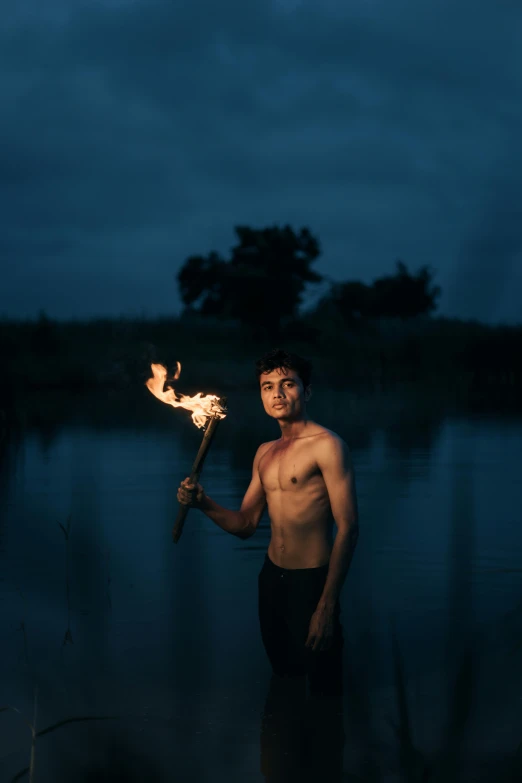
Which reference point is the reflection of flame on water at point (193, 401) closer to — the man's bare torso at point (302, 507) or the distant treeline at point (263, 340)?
the man's bare torso at point (302, 507)

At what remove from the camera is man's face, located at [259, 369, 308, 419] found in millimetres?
4445

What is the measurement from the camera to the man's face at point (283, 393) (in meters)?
4.45

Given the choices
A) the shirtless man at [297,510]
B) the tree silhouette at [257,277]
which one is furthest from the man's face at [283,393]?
the tree silhouette at [257,277]

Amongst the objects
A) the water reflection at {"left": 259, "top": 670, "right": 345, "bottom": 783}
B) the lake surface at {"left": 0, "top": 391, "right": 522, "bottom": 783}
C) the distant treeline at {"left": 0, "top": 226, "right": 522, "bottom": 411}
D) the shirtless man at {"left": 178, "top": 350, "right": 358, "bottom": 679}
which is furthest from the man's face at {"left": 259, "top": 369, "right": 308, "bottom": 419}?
the distant treeline at {"left": 0, "top": 226, "right": 522, "bottom": 411}

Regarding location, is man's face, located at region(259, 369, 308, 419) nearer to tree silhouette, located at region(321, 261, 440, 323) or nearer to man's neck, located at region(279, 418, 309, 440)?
man's neck, located at region(279, 418, 309, 440)

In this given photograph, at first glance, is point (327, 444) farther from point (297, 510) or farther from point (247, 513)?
point (247, 513)

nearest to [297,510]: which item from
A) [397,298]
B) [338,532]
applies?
[338,532]

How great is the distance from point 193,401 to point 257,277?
168ft

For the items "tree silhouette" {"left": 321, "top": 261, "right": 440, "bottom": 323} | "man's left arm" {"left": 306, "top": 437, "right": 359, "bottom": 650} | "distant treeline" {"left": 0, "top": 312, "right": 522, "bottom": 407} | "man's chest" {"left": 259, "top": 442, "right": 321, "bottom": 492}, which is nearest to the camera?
"man's left arm" {"left": 306, "top": 437, "right": 359, "bottom": 650}

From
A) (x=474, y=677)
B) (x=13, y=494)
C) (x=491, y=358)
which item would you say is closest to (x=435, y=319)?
(x=491, y=358)

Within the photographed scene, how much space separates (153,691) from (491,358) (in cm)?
4764

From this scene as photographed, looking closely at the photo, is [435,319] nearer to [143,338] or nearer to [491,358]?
[491,358]

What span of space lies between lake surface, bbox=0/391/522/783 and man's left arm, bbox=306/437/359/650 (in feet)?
1.48

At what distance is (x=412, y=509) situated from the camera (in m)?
12.6
